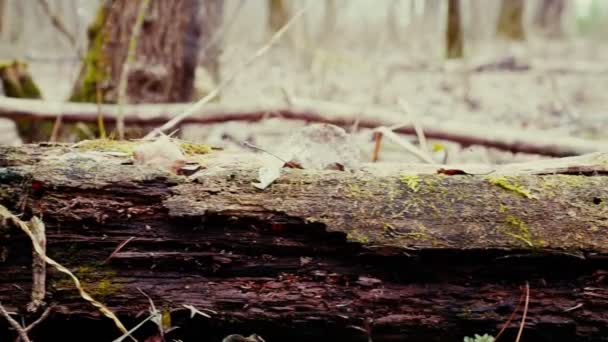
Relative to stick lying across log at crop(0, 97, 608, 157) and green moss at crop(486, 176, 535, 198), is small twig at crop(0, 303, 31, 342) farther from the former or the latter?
stick lying across log at crop(0, 97, 608, 157)

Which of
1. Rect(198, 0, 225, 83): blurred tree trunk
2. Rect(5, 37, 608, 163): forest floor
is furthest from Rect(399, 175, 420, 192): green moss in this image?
Rect(198, 0, 225, 83): blurred tree trunk

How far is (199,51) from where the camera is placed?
452 cm

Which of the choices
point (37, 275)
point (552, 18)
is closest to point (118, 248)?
point (37, 275)

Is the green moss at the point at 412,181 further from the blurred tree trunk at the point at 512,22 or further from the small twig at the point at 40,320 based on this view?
the blurred tree trunk at the point at 512,22

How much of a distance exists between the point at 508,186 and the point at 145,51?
10.9ft

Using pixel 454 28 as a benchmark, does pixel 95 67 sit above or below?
below

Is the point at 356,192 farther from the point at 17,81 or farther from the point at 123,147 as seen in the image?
the point at 17,81

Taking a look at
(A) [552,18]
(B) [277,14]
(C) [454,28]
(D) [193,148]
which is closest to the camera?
(D) [193,148]

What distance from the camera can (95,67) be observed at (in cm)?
416

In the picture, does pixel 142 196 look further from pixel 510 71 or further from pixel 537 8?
pixel 537 8

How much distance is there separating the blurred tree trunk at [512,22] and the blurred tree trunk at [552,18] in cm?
303

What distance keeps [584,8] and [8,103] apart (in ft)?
97.8

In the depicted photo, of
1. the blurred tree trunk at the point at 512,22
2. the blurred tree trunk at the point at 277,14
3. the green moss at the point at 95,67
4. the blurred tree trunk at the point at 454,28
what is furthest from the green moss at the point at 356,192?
the blurred tree trunk at the point at 512,22

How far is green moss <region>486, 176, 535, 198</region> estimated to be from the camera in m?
1.54
